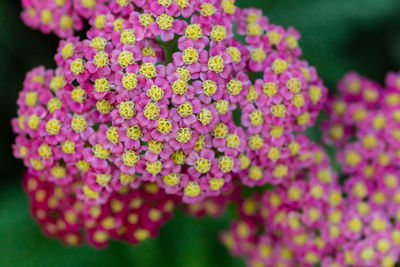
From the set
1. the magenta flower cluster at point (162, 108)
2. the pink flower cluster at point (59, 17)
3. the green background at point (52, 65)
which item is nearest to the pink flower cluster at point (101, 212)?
the magenta flower cluster at point (162, 108)

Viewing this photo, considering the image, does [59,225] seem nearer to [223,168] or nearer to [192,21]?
[223,168]

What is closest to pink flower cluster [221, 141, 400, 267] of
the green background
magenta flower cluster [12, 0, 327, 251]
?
magenta flower cluster [12, 0, 327, 251]

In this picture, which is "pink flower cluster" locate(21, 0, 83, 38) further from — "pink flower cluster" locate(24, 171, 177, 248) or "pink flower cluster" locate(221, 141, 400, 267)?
"pink flower cluster" locate(221, 141, 400, 267)

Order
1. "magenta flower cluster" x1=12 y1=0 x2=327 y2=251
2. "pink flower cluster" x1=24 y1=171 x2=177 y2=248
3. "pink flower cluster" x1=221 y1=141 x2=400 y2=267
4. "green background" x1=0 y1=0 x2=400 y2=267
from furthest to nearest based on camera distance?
1. "green background" x1=0 y1=0 x2=400 y2=267
2. "pink flower cluster" x1=221 y1=141 x2=400 y2=267
3. "pink flower cluster" x1=24 y1=171 x2=177 y2=248
4. "magenta flower cluster" x1=12 y1=0 x2=327 y2=251

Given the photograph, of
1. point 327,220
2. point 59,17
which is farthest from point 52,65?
point 327,220

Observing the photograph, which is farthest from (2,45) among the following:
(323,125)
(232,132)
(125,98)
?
(323,125)

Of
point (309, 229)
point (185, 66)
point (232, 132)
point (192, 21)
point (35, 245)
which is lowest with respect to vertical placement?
point (35, 245)

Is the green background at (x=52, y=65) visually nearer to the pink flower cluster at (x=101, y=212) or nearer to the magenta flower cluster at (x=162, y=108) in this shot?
the pink flower cluster at (x=101, y=212)
